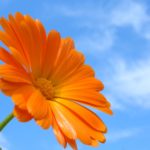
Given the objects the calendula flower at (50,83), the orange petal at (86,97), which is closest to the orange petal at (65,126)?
Result: the calendula flower at (50,83)

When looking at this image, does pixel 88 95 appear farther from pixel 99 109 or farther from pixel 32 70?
pixel 32 70

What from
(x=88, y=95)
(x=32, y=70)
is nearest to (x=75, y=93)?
(x=88, y=95)

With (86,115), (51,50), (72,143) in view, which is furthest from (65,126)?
(51,50)

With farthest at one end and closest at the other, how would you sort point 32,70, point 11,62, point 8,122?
point 32,70 → point 11,62 → point 8,122

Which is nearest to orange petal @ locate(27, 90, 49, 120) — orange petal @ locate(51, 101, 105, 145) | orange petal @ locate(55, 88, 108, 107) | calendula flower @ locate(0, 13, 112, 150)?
calendula flower @ locate(0, 13, 112, 150)

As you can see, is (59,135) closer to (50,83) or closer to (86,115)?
(86,115)
